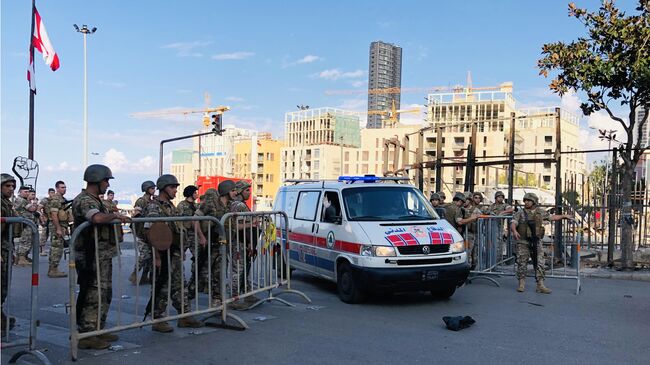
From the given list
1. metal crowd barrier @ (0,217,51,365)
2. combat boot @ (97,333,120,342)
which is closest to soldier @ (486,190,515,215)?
combat boot @ (97,333,120,342)

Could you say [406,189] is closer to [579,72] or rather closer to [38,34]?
[579,72]

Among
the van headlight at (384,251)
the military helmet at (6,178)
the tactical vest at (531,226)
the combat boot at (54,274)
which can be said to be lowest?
the combat boot at (54,274)

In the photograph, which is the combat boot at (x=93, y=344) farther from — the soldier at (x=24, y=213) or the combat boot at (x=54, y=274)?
the soldier at (x=24, y=213)

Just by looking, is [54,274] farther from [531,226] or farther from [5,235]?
[531,226]

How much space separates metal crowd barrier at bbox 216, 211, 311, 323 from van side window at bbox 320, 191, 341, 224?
1021mm

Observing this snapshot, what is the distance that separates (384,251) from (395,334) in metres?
1.68

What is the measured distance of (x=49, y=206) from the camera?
12109 mm

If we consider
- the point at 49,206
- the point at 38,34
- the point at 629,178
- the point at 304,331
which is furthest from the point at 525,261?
the point at 38,34

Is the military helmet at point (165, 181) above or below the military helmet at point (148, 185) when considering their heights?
above

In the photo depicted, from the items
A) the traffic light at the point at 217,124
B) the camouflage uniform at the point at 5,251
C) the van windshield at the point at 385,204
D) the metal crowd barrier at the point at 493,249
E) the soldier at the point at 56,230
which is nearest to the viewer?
the camouflage uniform at the point at 5,251

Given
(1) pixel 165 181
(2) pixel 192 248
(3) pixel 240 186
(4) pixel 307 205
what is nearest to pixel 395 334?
(2) pixel 192 248

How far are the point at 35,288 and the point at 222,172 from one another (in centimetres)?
15646

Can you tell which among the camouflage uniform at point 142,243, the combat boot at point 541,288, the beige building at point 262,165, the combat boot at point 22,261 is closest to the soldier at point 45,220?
the combat boot at point 22,261

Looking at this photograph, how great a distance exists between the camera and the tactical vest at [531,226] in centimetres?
1025
